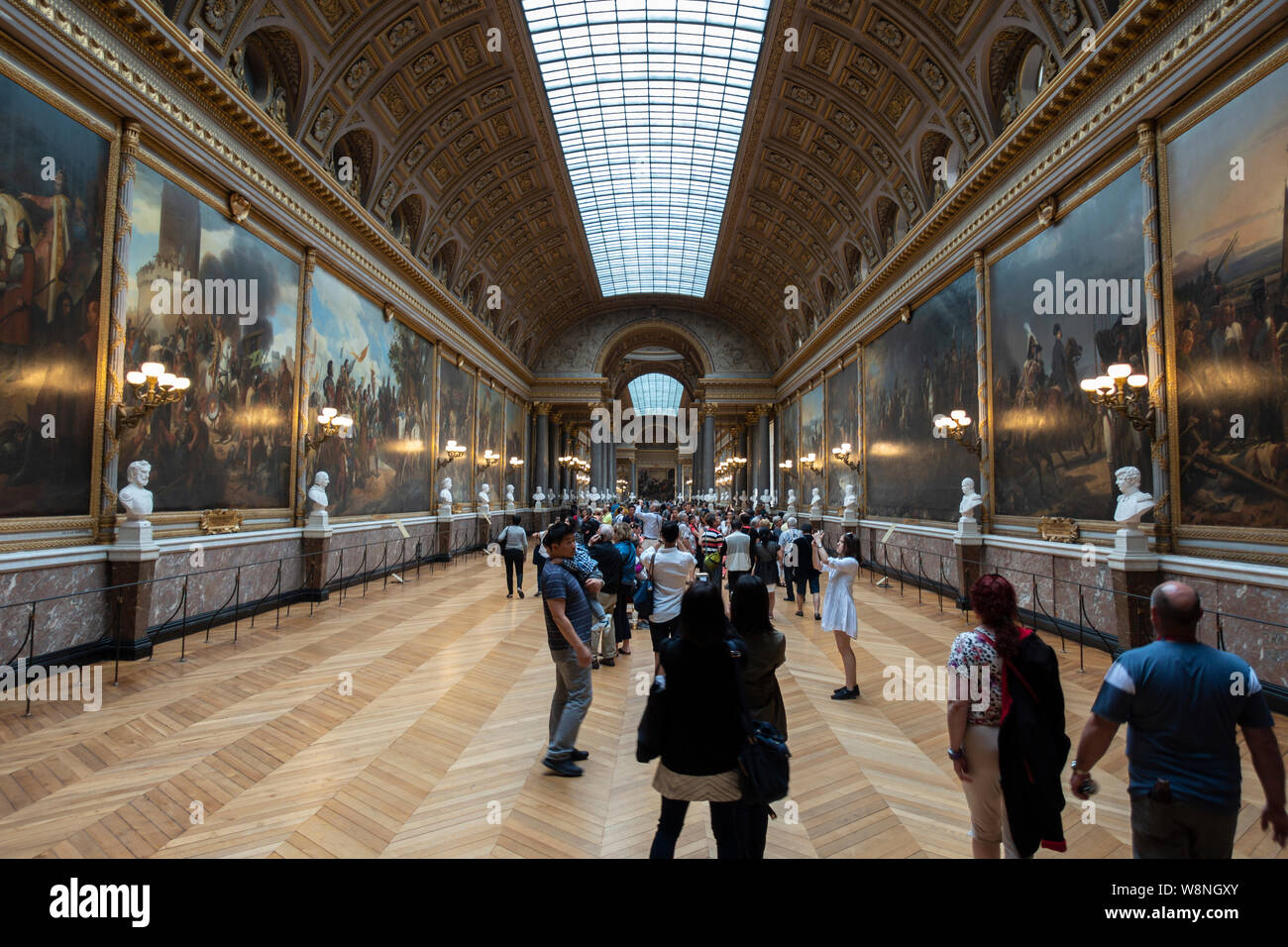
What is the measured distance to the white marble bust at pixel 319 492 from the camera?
1262cm

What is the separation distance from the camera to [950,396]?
46.2 feet

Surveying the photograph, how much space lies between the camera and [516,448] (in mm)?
33156

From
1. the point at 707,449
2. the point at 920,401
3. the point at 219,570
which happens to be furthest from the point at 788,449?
the point at 219,570

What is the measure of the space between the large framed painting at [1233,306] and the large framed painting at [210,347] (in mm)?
14065

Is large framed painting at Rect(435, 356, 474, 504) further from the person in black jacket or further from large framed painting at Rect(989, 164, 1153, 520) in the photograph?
the person in black jacket

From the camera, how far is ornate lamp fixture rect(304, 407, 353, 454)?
12.8 metres

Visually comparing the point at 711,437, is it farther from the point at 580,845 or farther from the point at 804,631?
the point at 580,845

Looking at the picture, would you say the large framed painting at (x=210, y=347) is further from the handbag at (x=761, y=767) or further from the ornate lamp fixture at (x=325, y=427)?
the handbag at (x=761, y=767)

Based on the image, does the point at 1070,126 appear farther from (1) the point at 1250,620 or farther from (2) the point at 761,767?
(2) the point at 761,767

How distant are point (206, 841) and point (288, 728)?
2.00 meters

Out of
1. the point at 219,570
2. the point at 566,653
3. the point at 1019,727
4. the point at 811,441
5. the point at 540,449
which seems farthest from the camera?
the point at 540,449

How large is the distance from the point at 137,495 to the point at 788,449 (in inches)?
1138

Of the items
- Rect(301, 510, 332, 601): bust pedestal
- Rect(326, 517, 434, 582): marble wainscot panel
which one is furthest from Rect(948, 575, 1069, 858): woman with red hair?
Rect(326, 517, 434, 582): marble wainscot panel
